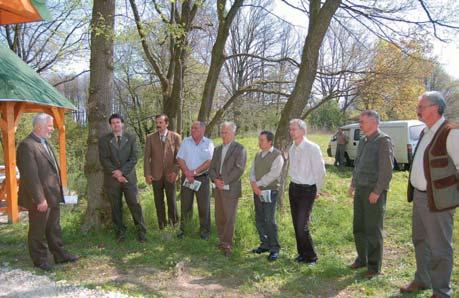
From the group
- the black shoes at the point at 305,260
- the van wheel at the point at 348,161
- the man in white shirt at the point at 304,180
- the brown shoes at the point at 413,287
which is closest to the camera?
the brown shoes at the point at 413,287

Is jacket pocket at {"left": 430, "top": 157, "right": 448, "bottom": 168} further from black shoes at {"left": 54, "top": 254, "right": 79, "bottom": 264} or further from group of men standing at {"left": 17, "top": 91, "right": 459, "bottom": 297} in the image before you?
black shoes at {"left": 54, "top": 254, "right": 79, "bottom": 264}

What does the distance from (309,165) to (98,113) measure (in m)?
3.30

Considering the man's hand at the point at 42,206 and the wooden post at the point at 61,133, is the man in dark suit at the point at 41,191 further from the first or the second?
the wooden post at the point at 61,133

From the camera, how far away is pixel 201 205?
639 centimetres

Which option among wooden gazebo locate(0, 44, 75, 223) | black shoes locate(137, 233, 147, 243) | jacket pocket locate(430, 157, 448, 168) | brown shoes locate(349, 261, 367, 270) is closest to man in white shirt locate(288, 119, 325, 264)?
brown shoes locate(349, 261, 367, 270)

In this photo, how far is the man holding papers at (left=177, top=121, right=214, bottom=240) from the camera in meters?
6.32

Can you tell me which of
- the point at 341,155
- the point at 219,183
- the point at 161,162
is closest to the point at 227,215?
the point at 219,183

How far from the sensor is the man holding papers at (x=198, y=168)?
632cm

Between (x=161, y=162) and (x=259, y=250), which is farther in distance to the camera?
(x=161, y=162)

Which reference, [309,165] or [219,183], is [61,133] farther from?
[309,165]

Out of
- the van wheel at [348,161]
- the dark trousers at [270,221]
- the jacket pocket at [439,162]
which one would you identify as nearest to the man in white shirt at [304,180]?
the dark trousers at [270,221]

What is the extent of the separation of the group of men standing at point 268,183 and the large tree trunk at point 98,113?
0.91 feet

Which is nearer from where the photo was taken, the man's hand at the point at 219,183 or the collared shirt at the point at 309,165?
the collared shirt at the point at 309,165

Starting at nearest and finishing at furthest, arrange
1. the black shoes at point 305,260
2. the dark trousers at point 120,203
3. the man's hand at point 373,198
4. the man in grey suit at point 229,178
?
the man's hand at point 373,198, the black shoes at point 305,260, the man in grey suit at point 229,178, the dark trousers at point 120,203
